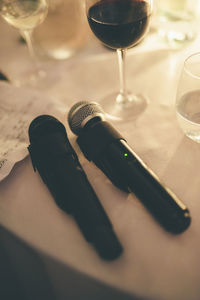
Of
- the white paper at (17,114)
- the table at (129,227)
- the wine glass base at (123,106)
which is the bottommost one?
the table at (129,227)

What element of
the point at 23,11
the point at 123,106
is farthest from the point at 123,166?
the point at 23,11

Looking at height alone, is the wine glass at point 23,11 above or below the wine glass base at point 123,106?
above

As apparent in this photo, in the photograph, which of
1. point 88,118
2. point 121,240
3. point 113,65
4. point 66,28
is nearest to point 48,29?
point 66,28

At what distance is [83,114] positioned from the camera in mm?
535

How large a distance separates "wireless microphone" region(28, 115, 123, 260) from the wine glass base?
18 centimetres

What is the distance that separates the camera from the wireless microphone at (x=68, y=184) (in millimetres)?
400

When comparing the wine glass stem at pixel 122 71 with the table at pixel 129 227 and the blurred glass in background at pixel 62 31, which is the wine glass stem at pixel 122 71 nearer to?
the table at pixel 129 227

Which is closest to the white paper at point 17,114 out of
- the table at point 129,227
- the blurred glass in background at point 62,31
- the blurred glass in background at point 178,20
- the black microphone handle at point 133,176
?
the table at point 129,227

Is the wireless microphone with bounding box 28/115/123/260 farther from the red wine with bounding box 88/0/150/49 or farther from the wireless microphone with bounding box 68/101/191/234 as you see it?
the red wine with bounding box 88/0/150/49

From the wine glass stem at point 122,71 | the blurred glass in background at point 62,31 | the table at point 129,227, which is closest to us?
the table at point 129,227

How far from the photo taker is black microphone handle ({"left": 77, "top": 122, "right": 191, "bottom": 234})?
0.41m

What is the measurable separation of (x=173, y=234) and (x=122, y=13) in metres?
0.45

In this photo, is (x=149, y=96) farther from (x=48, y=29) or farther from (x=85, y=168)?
(x=48, y=29)

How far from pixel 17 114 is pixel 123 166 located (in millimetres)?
330
